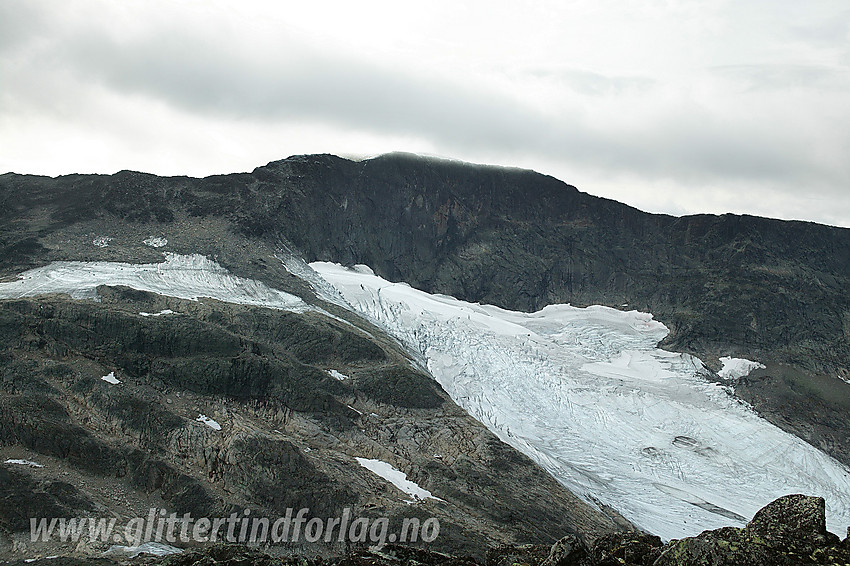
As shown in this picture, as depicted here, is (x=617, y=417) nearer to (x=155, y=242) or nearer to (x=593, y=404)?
(x=593, y=404)

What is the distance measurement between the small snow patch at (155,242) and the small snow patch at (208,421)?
30.0 meters

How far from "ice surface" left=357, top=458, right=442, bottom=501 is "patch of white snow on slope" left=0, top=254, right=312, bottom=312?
2111 cm

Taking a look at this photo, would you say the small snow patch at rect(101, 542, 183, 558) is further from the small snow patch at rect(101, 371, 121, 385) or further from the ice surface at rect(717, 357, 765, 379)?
the ice surface at rect(717, 357, 765, 379)

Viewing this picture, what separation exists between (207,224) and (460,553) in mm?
50954

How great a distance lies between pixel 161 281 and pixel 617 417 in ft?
137

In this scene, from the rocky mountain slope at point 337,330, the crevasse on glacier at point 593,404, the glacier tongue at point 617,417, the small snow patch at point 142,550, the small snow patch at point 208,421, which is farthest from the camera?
the glacier tongue at point 617,417

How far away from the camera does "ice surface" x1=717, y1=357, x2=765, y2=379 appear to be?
73.6 m

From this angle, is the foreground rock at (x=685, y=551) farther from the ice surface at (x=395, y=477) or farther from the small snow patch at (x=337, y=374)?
the small snow patch at (x=337, y=374)

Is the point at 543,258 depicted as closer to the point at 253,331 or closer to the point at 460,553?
the point at 253,331

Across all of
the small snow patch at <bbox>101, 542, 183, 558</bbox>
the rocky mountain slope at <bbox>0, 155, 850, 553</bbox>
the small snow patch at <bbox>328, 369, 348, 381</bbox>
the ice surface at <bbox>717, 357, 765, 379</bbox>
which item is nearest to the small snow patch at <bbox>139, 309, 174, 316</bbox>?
the rocky mountain slope at <bbox>0, 155, 850, 553</bbox>

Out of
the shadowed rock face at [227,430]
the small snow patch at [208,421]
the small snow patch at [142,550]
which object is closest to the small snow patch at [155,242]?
the shadowed rock face at [227,430]

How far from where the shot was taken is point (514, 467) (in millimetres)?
41938

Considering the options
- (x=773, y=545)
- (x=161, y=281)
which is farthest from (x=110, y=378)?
(x=773, y=545)

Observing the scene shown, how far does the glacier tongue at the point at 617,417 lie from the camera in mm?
50344
